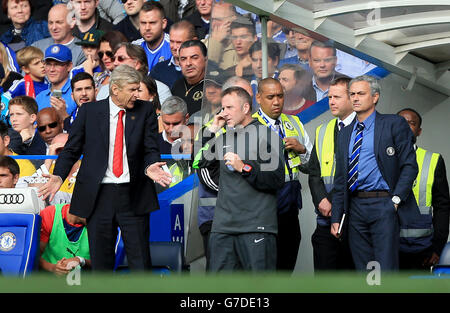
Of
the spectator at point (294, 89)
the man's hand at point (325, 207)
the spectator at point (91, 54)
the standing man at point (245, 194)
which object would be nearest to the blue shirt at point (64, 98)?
the spectator at point (91, 54)

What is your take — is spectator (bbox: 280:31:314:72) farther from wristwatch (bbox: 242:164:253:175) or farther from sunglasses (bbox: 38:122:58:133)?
sunglasses (bbox: 38:122:58:133)

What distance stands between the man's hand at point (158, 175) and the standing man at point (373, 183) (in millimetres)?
1466

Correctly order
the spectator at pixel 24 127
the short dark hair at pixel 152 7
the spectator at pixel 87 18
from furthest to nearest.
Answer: the spectator at pixel 87 18
the short dark hair at pixel 152 7
the spectator at pixel 24 127

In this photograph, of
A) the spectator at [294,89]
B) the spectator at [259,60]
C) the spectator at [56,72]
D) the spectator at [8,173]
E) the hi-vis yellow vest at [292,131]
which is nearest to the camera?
the hi-vis yellow vest at [292,131]

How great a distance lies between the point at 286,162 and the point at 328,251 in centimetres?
85

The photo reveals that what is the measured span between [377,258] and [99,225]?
2123 mm

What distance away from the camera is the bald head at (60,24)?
1192 centimetres

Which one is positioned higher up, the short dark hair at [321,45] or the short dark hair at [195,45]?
the short dark hair at [195,45]

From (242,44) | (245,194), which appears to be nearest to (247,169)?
(245,194)

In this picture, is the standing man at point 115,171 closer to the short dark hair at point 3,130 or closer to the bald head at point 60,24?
the short dark hair at point 3,130

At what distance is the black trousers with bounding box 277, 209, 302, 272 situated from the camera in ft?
24.9

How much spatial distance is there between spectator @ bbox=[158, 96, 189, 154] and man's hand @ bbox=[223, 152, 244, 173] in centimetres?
292
